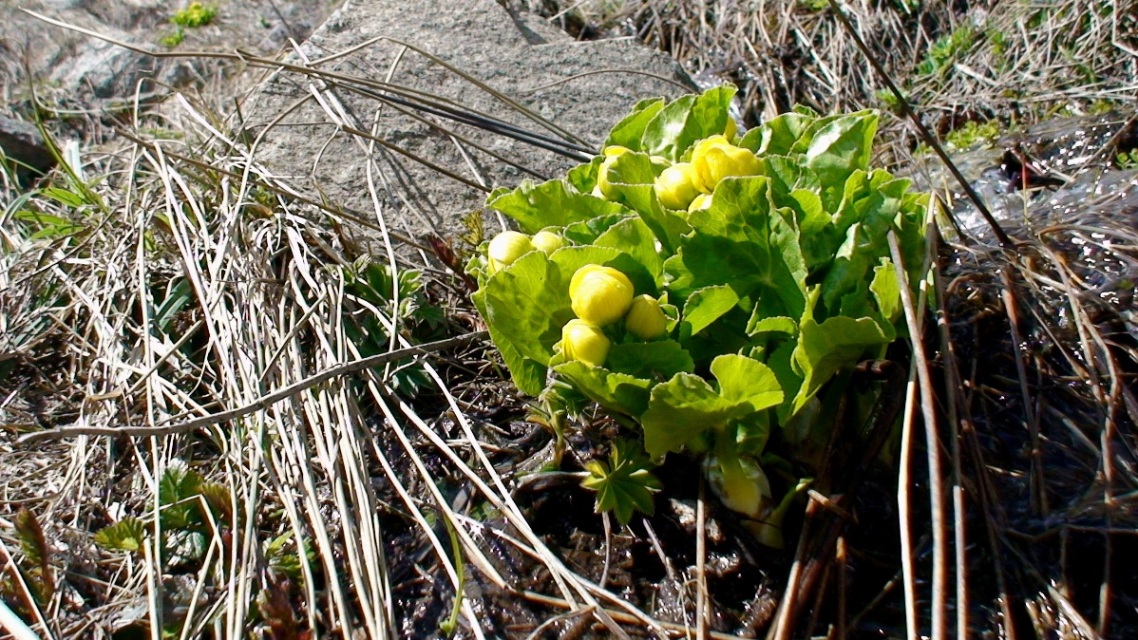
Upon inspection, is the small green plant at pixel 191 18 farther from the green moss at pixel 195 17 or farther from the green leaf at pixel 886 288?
the green leaf at pixel 886 288

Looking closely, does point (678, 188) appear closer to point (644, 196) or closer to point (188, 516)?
point (644, 196)

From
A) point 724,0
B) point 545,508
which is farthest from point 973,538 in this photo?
point 724,0

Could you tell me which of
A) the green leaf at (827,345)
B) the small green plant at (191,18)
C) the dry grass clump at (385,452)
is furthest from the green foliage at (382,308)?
the small green plant at (191,18)

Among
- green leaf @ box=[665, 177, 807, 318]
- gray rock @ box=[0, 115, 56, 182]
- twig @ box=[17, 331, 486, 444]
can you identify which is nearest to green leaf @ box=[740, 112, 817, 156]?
green leaf @ box=[665, 177, 807, 318]

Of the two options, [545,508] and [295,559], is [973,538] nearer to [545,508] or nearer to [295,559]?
[545,508]

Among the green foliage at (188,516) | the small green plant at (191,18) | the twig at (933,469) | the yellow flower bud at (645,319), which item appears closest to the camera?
the twig at (933,469)

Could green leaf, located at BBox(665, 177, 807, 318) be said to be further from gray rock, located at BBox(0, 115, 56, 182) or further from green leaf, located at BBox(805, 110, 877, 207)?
gray rock, located at BBox(0, 115, 56, 182)
